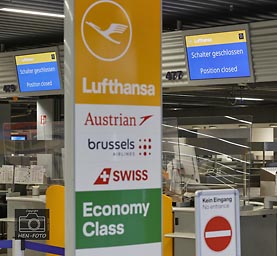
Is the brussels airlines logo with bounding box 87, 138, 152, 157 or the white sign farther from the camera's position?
the white sign

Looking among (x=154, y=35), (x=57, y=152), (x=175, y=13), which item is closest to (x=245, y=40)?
(x=175, y=13)

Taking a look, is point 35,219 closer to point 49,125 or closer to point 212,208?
point 212,208

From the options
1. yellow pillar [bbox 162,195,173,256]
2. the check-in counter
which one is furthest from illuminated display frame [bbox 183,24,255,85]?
yellow pillar [bbox 162,195,173,256]

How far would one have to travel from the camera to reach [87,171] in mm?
3480

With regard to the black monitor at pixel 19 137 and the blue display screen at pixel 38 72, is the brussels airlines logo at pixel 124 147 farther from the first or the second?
the black monitor at pixel 19 137

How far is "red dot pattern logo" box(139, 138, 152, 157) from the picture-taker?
12.1 ft

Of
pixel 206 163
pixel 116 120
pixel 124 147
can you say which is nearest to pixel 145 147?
pixel 124 147

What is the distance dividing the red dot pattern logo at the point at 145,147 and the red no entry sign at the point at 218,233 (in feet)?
2.76

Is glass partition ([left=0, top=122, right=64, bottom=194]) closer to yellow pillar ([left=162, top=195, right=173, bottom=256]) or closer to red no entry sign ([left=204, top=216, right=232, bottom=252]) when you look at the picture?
yellow pillar ([left=162, top=195, right=173, bottom=256])

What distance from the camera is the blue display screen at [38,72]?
34.4ft

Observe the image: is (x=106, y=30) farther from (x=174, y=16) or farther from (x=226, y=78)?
(x=174, y=16)

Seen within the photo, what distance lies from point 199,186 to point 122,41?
547 cm

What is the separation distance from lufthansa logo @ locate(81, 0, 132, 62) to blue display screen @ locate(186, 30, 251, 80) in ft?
16.0

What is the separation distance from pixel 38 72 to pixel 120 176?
737 centimetres
